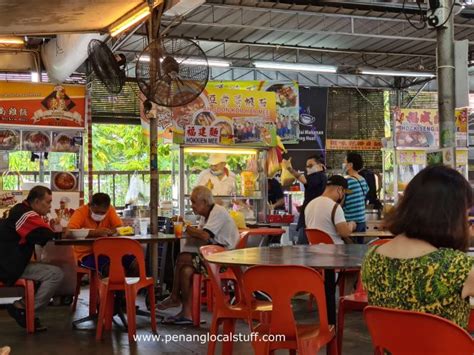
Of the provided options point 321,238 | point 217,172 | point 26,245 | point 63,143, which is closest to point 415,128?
point 217,172

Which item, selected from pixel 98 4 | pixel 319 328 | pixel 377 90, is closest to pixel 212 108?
pixel 98 4

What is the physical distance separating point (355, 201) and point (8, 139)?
4.69 metres

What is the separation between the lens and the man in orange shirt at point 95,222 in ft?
20.2

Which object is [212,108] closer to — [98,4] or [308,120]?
[98,4]

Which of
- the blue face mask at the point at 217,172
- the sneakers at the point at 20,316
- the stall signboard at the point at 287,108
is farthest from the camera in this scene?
the stall signboard at the point at 287,108

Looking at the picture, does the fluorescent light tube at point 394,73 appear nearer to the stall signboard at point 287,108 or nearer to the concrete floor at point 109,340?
the stall signboard at point 287,108

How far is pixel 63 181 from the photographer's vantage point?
27.8ft

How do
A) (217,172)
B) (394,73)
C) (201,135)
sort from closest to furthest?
(201,135)
(217,172)
(394,73)

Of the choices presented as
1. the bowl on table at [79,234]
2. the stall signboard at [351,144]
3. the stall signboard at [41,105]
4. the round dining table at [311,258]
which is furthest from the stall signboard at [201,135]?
the stall signboard at [351,144]

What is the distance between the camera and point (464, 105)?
6320mm

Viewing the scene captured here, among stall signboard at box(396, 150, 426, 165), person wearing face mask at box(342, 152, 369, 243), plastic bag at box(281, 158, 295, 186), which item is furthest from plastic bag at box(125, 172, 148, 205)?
person wearing face mask at box(342, 152, 369, 243)

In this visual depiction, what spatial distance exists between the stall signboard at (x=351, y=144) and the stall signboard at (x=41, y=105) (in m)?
8.59

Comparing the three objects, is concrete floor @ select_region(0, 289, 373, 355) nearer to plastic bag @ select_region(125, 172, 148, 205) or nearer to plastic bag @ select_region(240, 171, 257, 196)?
plastic bag @ select_region(240, 171, 257, 196)

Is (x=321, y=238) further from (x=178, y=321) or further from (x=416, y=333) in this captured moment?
(x=416, y=333)
